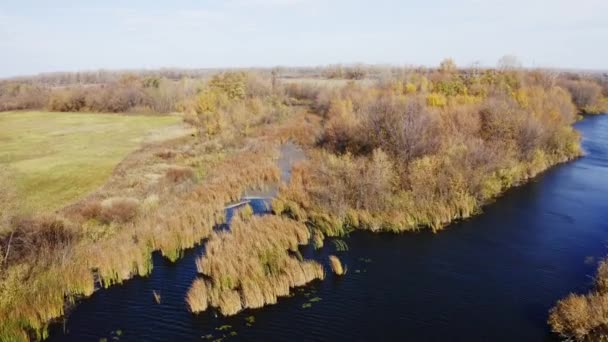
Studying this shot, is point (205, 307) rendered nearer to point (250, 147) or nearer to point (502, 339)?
point (502, 339)

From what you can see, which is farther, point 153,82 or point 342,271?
point 153,82

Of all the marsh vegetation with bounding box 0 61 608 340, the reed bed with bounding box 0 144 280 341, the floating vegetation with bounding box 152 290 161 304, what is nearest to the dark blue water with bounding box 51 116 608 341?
the floating vegetation with bounding box 152 290 161 304

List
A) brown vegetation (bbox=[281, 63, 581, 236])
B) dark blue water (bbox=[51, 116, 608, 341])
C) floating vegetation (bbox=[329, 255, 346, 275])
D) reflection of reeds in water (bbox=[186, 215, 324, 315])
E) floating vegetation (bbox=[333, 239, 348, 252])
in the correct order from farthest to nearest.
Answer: brown vegetation (bbox=[281, 63, 581, 236]), floating vegetation (bbox=[333, 239, 348, 252]), floating vegetation (bbox=[329, 255, 346, 275]), reflection of reeds in water (bbox=[186, 215, 324, 315]), dark blue water (bbox=[51, 116, 608, 341])

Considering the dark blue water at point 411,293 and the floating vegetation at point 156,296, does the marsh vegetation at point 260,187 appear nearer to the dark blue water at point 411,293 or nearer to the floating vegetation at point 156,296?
the dark blue water at point 411,293

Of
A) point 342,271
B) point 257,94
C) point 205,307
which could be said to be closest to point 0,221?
point 205,307

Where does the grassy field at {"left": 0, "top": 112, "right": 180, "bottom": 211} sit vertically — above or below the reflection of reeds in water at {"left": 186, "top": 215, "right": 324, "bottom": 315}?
above

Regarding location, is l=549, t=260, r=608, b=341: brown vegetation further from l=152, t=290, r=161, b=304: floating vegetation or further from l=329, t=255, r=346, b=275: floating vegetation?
l=152, t=290, r=161, b=304: floating vegetation

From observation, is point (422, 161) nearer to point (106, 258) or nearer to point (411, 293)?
point (411, 293)
